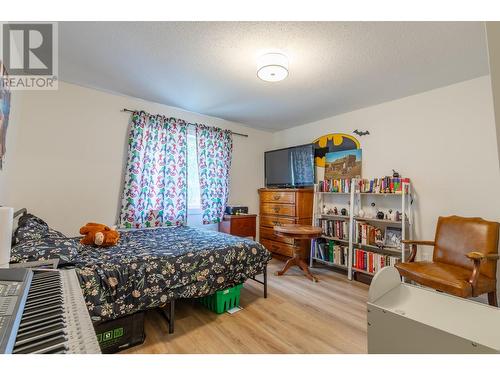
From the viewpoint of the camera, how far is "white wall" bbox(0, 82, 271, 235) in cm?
249

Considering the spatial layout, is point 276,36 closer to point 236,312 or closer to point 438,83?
point 438,83

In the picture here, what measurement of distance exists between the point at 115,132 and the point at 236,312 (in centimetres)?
265

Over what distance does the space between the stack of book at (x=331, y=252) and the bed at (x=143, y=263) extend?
1.39 metres

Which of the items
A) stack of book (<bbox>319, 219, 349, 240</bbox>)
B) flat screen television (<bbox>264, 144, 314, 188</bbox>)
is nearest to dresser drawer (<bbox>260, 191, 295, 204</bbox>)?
flat screen television (<bbox>264, 144, 314, 188</bbox>)

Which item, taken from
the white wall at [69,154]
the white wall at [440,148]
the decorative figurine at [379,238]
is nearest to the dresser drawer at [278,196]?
the white wall at [440,148]

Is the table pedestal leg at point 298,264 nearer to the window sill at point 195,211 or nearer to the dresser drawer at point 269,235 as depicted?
the dresser drawer at point 269,235

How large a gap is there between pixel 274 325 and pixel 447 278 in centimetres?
152

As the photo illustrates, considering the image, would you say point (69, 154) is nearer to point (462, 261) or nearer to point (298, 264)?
point (298, 264)

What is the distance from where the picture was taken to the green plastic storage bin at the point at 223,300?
7.32 feet

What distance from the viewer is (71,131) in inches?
109

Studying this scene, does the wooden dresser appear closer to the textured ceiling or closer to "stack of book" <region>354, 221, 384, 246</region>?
"stack of book" <region>354, 221, 384, 246</region>

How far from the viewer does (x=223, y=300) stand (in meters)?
2.26

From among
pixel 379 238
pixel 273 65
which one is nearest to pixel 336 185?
pixel 379 238
